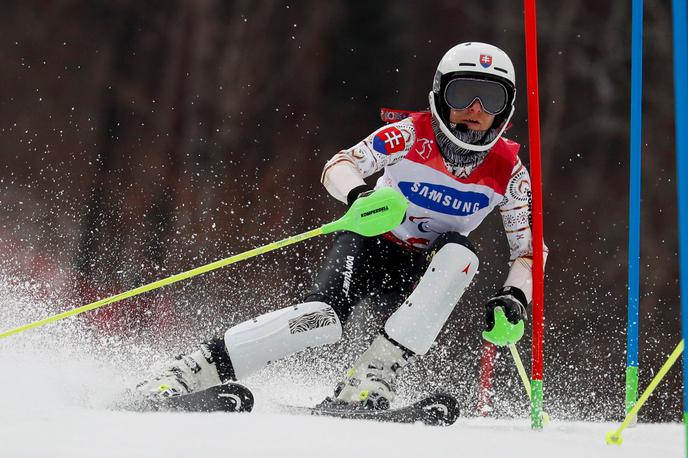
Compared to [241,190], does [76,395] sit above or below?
below

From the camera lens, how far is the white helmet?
237 cm

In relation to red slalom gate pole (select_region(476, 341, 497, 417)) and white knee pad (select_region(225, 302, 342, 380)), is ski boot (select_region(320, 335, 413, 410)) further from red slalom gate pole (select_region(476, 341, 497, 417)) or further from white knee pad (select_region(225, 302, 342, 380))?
red slalom gate pole (select_region(476, 341, 497, 417))

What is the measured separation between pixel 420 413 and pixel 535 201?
684mm

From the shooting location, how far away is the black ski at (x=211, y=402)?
1.86 metres

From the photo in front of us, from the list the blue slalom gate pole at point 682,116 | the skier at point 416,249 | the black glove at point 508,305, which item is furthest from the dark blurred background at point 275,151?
the blue slalom gate pole at point 682,116

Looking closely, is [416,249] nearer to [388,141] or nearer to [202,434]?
[388,141]

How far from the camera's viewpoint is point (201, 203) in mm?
6652

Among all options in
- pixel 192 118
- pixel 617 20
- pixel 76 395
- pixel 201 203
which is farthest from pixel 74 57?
pixel 76 395

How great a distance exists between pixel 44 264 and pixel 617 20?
5.57 meters

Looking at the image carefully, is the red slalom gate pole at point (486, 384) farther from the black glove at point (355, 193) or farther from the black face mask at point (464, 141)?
the black glove at point (355, 193)

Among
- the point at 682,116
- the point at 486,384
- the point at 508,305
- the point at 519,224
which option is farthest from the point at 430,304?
the point at 486,384

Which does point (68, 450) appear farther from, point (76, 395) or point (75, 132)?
point (75, 132)

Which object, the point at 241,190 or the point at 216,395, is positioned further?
the point at 241,190

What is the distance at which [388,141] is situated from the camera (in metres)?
2.37
